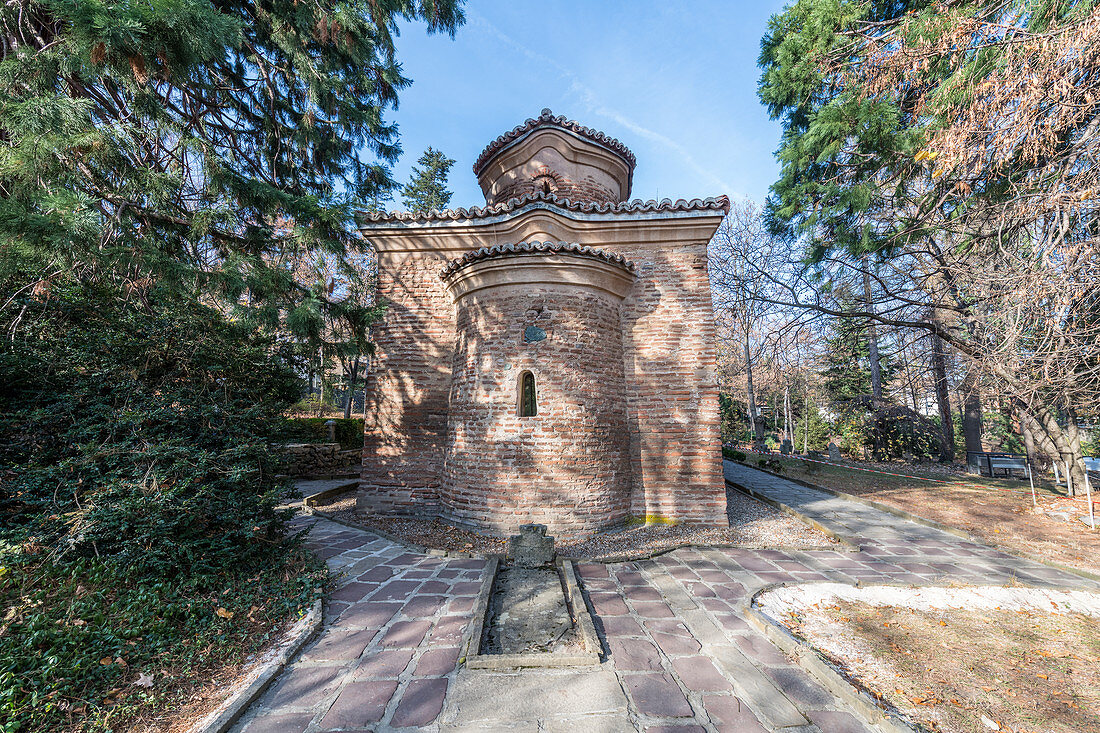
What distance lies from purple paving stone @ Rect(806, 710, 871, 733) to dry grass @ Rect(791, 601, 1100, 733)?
1.07 ft

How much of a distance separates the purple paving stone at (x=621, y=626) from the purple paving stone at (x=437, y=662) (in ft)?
4.07

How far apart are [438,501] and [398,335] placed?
3115 millimetres

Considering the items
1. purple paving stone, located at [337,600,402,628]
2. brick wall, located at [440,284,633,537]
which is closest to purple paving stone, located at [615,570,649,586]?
brick wall, located at [440,284,633,537]

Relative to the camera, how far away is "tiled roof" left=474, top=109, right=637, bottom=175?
339 inches

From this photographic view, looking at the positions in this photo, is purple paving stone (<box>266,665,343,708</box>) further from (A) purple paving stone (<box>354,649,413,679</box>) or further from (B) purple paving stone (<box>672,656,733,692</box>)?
(B) purple paving stone (<box>672,656,733,692</box>)

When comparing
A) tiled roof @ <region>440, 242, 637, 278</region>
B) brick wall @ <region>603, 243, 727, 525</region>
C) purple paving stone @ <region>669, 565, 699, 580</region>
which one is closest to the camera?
purple paving stone @ <region>669, 565, 699, 580</region>

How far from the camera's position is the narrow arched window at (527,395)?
19.9 ft

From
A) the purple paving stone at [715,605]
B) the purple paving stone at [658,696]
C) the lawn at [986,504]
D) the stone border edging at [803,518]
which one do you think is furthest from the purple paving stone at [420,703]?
the lawn at [986,504]

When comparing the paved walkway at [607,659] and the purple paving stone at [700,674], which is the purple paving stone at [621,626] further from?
the purple paving stone at [700,674]

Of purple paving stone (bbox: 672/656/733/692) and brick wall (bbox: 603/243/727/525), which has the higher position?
brick wall (bbox: 603/243/727/525)

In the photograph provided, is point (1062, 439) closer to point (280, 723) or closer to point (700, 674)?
Answer: point (700, 674)

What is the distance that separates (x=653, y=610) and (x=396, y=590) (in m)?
2.55

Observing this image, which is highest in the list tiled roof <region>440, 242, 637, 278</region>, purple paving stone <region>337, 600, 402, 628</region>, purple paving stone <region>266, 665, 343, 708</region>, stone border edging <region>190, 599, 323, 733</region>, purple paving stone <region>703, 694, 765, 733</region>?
tiled roof <region>440, 242, 637, 278</region>

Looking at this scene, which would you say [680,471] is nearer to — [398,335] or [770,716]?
[770,716]
